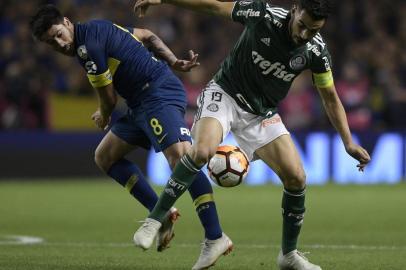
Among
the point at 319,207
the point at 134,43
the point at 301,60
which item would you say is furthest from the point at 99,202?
the point at 301,60

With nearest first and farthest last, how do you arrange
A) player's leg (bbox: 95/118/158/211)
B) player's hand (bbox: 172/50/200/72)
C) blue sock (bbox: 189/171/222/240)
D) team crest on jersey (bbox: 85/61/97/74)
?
1. blue sock (bbox: 189/171/222/240)
2. team crest on jersey (bbox: 85/61/97/74)
3. player's hand (bbox: 172/50/200/72)
4. player's leg (bbox: 95/118/158/211)

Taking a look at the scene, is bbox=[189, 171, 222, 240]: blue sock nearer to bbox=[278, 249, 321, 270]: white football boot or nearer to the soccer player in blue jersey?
the soccer player in blue jersey

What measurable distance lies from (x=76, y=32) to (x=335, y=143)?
9.19 metres

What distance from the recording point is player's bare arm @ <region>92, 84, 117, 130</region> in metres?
7.65

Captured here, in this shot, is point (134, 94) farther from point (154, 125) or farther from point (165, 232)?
point (165, 232)

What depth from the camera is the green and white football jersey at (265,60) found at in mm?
7129

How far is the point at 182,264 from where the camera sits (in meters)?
7.69

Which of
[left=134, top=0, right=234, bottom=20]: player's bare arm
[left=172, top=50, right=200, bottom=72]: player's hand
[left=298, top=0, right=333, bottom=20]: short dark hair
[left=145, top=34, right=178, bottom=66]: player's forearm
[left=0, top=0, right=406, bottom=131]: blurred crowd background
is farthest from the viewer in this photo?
[left=0, top=0, right=406, bottom=131]: blurred crowd background

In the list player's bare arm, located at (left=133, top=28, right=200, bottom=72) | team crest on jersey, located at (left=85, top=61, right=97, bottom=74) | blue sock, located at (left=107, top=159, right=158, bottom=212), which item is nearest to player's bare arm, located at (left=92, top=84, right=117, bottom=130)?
team crest on jersey, located at (left=85, top=61, right=97, bottom=74)

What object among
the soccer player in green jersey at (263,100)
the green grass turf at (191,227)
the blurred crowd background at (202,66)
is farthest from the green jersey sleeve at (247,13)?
the blurred crowd background at (202,66)

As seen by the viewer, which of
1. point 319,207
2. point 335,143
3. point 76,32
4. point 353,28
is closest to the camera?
point 76,32

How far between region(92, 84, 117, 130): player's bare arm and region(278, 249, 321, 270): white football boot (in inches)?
67.6

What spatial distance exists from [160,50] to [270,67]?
4.86ft

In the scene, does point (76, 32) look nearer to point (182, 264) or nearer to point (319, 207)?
point (182, 264)
